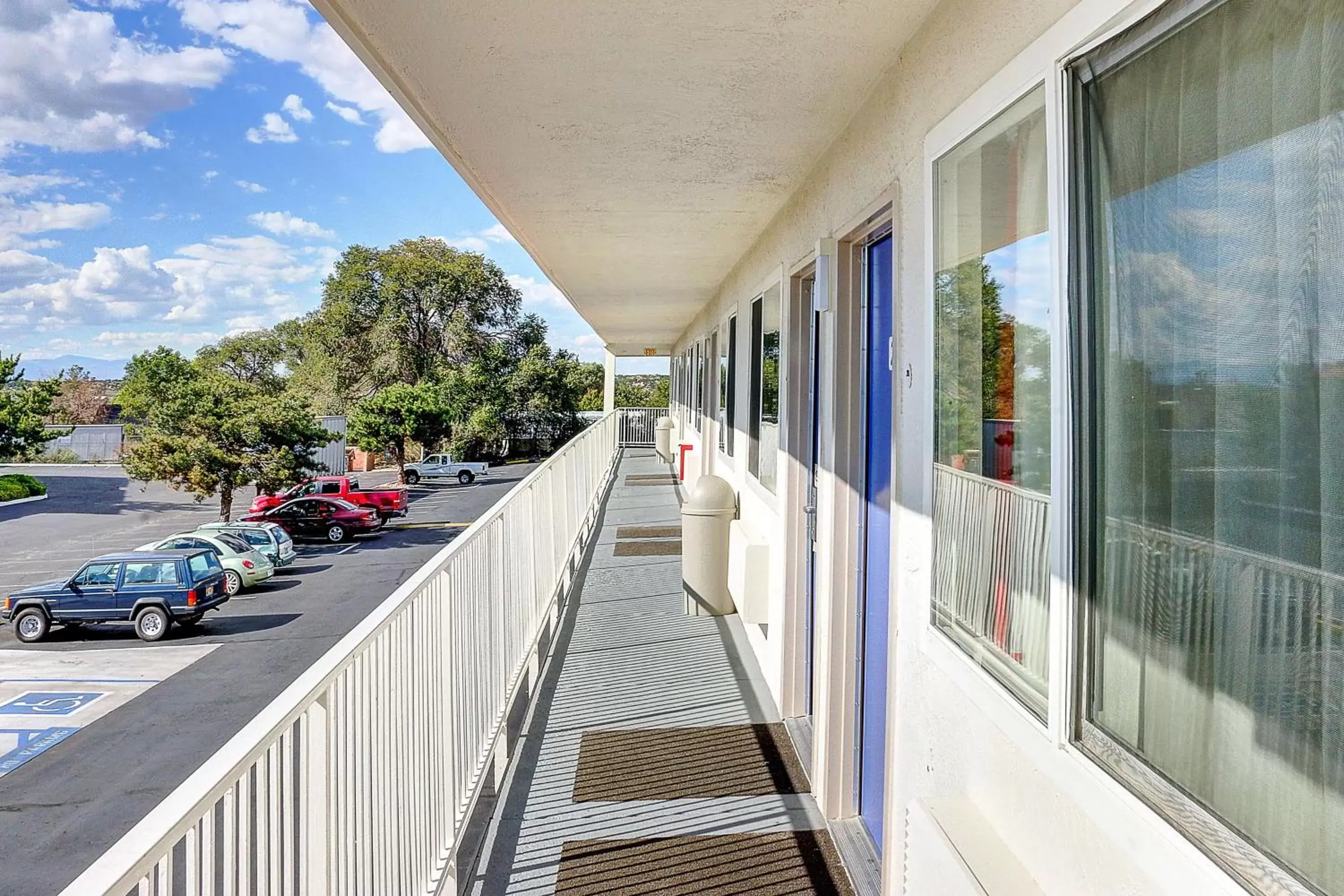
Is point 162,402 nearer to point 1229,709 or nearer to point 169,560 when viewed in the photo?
point 169,560

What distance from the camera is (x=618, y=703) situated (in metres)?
3.81

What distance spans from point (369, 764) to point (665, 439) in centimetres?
1666

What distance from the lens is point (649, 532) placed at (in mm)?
8578

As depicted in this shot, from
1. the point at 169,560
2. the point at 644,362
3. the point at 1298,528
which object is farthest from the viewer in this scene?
the point at 644,362

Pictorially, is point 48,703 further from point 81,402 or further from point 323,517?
point 81,402

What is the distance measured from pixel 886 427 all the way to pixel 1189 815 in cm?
179

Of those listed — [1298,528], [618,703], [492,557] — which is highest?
[1298,528]

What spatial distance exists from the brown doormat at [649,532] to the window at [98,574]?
43.8 feet

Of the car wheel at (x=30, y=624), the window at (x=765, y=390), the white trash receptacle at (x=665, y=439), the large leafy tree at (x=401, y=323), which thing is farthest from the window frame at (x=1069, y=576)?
the large leafy tree at (x=401, y=323)

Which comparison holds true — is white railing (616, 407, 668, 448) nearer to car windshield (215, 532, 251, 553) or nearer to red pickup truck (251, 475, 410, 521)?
red pickup truck (251, 475, 410, 521)

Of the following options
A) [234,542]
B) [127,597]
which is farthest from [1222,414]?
[234,542]

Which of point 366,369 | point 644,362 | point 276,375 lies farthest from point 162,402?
point 276,375

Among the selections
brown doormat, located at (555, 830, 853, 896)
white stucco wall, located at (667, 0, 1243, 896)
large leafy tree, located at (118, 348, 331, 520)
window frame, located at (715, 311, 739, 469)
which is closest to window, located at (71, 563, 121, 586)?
large leafy tree, located at (118, 348, 331, 520)

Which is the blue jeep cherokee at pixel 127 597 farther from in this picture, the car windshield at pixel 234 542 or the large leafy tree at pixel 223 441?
the large leafy tree at pixel 223 441
